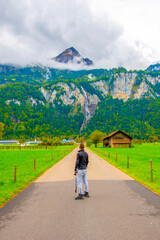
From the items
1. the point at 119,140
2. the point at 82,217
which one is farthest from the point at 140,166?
the point at 119,140

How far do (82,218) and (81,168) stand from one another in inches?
111

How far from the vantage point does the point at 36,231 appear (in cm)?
488

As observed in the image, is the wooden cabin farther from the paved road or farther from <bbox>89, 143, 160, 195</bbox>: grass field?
the paved road

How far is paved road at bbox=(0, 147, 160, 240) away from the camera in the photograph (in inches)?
183

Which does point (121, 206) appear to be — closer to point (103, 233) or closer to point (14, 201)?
point (103, 233)

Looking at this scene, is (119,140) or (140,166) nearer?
(140,166)

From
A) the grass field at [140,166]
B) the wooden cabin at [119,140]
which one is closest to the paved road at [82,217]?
the grass field at [140,166]

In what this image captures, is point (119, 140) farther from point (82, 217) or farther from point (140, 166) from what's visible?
point (82, 217)

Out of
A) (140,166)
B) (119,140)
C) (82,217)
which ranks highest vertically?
(119,140)

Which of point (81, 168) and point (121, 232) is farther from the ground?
point (81, 168)

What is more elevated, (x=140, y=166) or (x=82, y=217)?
(x=82, y=217)

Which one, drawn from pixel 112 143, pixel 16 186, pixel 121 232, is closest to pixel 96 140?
pixel 112 143

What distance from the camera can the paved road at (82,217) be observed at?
4.65 meters

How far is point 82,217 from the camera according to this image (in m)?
5.77
